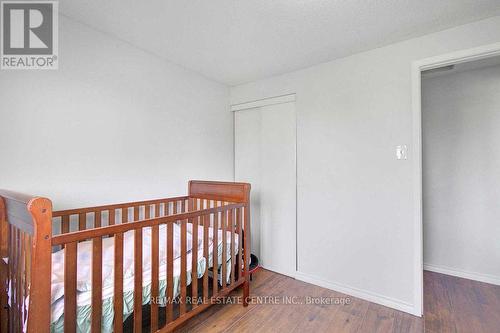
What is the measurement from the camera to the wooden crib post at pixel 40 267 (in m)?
0.87

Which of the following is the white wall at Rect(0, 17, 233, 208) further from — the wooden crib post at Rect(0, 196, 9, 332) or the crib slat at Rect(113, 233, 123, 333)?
the crib slat at Rect(113, 233, 123, 333)

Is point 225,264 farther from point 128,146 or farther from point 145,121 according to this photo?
point 145,121

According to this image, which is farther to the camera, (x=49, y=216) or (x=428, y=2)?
(x=428, y=2)

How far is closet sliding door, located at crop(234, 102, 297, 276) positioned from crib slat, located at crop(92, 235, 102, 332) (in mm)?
1892

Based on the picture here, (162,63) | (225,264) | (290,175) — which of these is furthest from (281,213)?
(162,63)

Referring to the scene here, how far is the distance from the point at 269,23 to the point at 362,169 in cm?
145

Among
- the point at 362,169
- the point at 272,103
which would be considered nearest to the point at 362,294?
the point at 362,169

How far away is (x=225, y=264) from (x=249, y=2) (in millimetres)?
1865

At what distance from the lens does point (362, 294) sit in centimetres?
214

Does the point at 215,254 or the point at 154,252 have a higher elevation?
the point at 154,252

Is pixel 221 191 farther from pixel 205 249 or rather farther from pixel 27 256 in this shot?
pixel 27 256

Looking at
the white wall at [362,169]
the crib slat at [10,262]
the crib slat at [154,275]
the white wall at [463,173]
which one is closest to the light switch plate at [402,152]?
the white wall at [362,169]

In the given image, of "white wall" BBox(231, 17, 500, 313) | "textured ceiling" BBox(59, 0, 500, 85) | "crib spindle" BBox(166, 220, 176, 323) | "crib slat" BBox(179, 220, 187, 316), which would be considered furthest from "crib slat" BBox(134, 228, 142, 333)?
"white wall" BBox(231, 17, 500, 313)

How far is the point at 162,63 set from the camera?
2.30m
